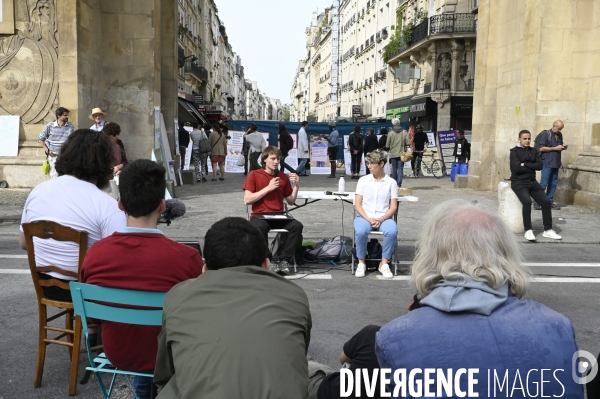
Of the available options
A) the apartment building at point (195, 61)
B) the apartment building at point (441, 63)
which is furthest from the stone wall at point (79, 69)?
the apartment building at point (441, 63)

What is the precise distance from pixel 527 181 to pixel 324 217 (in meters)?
3.66

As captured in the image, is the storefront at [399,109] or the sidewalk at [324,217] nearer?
the sidewalk at [324,217]

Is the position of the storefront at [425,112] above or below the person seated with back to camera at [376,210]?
above

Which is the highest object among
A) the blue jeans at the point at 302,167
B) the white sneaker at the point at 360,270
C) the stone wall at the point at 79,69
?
the stone wall at the point at 79,69

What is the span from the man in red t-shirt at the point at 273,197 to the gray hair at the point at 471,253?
5.01 metres

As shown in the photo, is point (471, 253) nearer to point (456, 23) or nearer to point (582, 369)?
point (582, 369)

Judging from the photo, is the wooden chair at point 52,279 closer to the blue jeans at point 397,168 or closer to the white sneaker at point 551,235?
the white sneaker at point 551,235

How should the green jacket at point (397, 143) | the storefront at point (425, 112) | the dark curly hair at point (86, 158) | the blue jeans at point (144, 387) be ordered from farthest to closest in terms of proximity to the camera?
the storefront at point (425, 112), the green jacket at point (397, 143), the dark curly hair at point (86, 158), the blue jeans at point (144, 387)

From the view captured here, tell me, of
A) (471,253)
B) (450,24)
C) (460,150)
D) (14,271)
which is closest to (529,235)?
(14,271)

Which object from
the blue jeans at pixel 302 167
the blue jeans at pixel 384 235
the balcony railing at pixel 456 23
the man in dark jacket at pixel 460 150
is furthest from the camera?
the balcony railing at pixel 456 23

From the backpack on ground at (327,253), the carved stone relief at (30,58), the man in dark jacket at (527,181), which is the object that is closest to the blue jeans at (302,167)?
the carved stone relief at (30,58)

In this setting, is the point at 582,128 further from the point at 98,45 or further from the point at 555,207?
the point at 98,45

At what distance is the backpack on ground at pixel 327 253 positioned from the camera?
8.11 m

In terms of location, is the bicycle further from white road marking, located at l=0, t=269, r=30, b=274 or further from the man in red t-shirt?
white road marking, located at l=0, t=269, r=30, b=274
